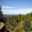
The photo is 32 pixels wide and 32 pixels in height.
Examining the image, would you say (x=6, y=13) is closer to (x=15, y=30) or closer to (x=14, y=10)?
(x=14, y=10)

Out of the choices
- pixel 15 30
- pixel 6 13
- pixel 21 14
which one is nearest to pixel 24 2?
pixel 21 14

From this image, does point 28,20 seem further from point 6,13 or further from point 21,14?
point 6,13

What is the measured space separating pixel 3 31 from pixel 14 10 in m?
0.34

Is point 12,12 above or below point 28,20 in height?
above

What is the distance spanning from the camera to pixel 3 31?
1882 mm

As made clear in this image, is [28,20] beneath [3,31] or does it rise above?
above

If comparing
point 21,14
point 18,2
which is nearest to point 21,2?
point 18,2

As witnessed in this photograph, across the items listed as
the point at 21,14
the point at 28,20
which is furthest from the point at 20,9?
the point at 28,20

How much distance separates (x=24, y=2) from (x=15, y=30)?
42 cm

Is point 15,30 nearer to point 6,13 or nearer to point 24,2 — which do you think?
point 6,13

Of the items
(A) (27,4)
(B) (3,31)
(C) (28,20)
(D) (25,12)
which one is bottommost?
(B) (3,31)

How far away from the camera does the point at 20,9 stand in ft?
6.19

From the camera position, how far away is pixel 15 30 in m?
1.88

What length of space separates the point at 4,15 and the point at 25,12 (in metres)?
0.30
